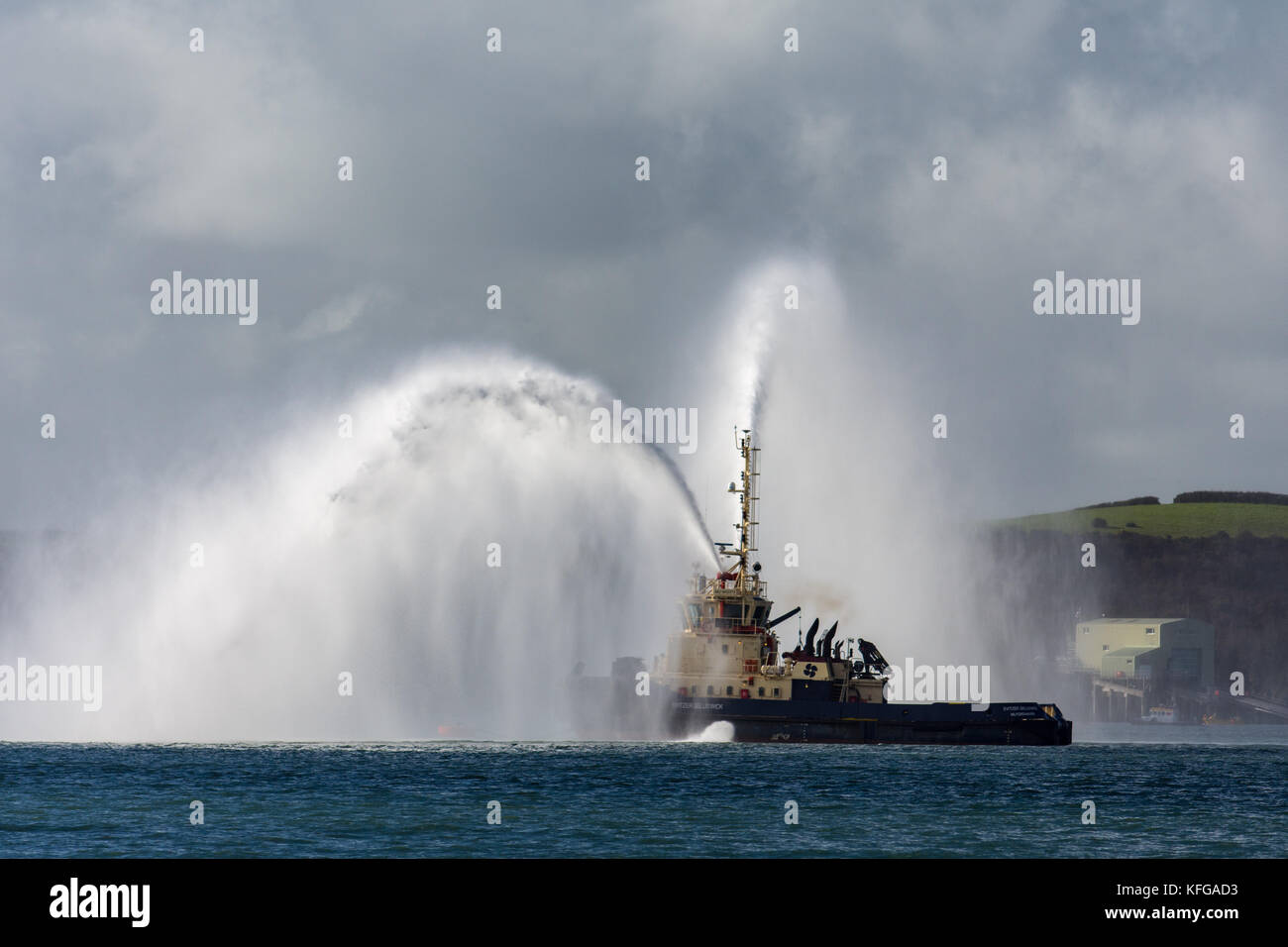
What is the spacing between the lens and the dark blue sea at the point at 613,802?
36.8m

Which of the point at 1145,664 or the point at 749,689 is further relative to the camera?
the point at 1145,664

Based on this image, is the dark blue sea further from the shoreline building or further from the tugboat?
the shoreline building

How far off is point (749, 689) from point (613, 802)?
28.7 meters

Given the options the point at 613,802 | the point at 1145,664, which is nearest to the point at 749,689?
the point at 613,802

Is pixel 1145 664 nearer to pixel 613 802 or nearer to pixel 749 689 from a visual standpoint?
pixel 749 689

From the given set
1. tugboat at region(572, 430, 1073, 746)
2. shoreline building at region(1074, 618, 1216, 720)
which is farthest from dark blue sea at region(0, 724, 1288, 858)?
shoreline building at region(1074, 618, 1216, 720)

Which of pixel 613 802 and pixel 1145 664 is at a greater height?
pixel 613 802

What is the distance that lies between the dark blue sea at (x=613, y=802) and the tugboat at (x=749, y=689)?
231 centimetres

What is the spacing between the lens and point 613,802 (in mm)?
45500

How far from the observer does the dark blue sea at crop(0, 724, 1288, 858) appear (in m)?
36.8

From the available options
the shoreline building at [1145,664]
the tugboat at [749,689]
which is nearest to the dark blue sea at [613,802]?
the tugboat at [749,689]
